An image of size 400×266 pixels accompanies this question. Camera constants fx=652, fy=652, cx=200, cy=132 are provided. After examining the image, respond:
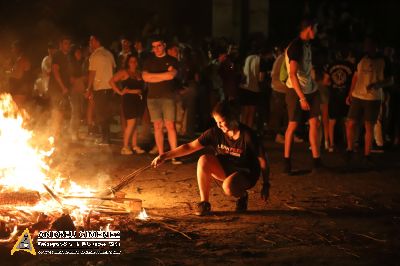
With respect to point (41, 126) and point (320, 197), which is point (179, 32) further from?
point (320, 197)

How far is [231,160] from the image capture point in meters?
8.08

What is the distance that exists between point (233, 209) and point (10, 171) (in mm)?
2977

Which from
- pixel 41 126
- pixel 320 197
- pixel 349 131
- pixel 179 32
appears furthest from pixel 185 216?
pixel 179 32

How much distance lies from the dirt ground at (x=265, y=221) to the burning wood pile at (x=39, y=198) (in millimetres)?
302

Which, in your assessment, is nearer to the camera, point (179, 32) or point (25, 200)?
point (25, 200)

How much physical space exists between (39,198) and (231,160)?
7.79 ft

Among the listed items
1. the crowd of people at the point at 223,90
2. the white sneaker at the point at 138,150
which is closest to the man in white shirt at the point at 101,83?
the crowd of people at the point at 223,90

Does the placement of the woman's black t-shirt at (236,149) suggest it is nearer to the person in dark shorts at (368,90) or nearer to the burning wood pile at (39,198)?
the burning wood pile at (39,198)

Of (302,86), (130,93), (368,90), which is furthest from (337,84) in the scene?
(130,93)

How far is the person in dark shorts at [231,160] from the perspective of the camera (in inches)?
309

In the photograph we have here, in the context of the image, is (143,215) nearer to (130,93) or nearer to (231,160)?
(231,160)

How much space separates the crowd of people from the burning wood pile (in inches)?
108

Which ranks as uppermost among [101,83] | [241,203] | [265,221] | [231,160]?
[101,83]

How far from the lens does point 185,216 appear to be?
7910 millimetres
